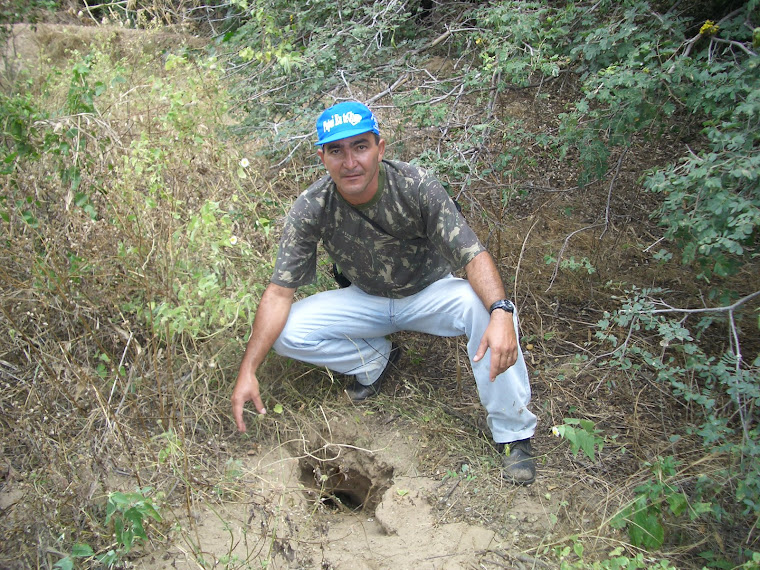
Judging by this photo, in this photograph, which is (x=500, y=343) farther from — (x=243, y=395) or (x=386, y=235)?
(x=243, y=395)

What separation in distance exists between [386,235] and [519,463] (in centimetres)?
113

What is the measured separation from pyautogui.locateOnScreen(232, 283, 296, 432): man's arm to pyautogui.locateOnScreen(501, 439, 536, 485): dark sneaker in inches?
41.1

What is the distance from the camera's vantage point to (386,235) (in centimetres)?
293

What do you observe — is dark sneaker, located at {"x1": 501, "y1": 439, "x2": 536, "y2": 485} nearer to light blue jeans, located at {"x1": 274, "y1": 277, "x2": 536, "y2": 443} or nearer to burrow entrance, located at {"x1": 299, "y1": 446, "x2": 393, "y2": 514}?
light blue jeans, located at {"x1": 274, "y1": 277, "x2": 536, "y2": 443}

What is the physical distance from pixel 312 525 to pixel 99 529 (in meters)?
0.79

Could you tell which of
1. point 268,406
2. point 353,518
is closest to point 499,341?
point 353,518

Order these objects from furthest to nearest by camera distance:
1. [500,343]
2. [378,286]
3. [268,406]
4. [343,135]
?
[268,406] < [378,286] < [343,135] < [500,343]

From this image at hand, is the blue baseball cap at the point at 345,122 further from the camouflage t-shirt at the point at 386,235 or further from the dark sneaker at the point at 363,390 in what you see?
the dark sneaker at the point at 363,390

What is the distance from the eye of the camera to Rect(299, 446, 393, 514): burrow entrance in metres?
2.91

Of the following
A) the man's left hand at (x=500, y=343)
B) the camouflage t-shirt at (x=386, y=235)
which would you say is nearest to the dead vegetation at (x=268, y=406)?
the camouflage t-shirt at (x=386, y=235)

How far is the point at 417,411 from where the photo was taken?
10.3 ft

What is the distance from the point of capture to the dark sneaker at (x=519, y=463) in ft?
8.73

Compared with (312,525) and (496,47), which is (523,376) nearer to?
(312,525)

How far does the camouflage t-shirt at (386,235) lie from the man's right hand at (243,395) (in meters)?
0.45
